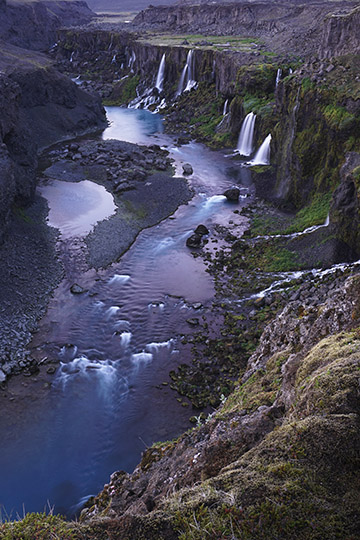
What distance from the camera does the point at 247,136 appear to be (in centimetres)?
4909

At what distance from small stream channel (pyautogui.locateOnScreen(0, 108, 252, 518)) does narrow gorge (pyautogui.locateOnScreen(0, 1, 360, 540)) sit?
0.09m

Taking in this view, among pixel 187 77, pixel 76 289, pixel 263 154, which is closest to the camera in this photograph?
pixel 76 289

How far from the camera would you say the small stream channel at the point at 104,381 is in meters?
16.0

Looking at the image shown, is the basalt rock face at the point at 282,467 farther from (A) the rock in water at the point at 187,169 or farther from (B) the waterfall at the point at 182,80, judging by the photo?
(B) the waterfall at the point at 182,80

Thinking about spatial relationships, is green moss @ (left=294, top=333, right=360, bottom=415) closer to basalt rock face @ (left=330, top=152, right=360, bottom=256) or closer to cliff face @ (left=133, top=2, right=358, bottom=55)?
basalt rock face @ (left=330, top=152, right=360, bottom=256)

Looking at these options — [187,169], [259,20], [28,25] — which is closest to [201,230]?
[187,169]

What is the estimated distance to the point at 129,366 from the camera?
68.6ft

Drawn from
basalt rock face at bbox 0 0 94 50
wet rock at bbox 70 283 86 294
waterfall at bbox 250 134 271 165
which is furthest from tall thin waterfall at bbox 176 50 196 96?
basalt rock face at bbox 0 0 94 50

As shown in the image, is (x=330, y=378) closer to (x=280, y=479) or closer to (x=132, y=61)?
(x=280, y=479)

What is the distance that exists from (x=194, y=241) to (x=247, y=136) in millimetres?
23225

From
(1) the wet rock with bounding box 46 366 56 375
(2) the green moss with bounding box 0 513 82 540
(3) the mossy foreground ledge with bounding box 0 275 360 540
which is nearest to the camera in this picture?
(3) the mossy foreground ledge with bounding box 0 275 360 540

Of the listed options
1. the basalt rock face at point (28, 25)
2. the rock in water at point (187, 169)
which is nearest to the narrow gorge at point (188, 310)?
the rock in water at point (187, 169)

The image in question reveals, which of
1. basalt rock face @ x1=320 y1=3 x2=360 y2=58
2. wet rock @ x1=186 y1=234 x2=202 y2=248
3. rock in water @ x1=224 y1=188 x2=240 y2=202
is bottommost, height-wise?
wet rock @ x1=186 y1=234 x2=202 y2=248

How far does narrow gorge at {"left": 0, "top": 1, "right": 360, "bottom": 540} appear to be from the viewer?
567cm
